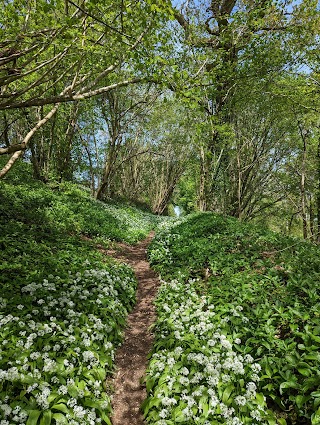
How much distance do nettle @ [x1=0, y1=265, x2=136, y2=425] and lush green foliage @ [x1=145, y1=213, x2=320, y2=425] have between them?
38.1 inches

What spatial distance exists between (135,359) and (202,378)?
179 centimetres

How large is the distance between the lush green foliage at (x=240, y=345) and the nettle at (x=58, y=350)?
3.18 feet

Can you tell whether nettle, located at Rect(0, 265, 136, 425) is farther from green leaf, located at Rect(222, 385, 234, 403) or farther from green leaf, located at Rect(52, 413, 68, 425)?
green leaf, located at Rect(222, 385, 234, 403)

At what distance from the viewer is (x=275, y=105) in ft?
53.4

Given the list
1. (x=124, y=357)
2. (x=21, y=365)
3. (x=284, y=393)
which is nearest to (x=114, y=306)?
(x=124, y=357)

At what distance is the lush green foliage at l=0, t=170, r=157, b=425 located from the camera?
12.3ft

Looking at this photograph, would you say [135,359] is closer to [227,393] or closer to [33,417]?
[227,393]

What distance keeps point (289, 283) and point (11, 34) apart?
7.76 metres

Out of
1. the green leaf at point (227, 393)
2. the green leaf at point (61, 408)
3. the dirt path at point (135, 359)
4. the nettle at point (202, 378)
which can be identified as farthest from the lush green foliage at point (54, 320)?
the green leaf at point (227, 393)

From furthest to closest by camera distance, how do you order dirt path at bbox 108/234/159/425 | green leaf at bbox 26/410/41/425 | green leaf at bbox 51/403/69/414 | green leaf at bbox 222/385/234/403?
dirt path at bbox 108/234/159/425 → green leaf at bbox 222/385/234/403 → green leaf at bbox 51/403/69/414 → green leaf at bbox 26/410/41/425

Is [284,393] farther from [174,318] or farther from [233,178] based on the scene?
[233,178]

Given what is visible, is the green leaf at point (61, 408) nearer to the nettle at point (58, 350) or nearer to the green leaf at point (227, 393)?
the nettle at point (58, 350)

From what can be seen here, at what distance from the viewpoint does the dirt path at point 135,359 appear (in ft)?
14.9

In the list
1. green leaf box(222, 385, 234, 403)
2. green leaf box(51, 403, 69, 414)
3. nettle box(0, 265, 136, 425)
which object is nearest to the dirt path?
nettle box(0, 265, 136, 425)
